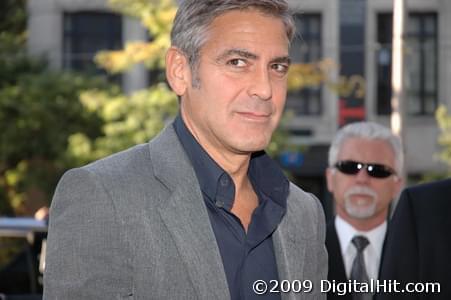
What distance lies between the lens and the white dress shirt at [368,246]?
5.51 meters

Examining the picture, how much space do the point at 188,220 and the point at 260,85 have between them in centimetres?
46

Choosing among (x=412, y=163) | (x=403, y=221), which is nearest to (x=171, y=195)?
(x=403, y=221)

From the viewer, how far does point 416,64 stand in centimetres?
2967

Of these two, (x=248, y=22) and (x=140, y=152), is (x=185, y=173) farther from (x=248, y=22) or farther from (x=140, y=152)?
(x=248, y=22)

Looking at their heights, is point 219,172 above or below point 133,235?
above

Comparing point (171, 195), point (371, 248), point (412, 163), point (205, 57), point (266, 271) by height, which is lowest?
point (412, 163)

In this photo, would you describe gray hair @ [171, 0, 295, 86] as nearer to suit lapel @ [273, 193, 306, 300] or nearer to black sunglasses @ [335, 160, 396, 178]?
suit lapel @ [273, 193, 306, 300]

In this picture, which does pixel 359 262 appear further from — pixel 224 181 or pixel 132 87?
pixel 132 87

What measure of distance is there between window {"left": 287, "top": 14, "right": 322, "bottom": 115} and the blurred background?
3 cm

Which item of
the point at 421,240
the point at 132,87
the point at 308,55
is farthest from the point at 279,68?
the point at 132,87

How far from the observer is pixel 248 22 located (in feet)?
10.1

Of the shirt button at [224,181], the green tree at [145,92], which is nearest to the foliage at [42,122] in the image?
the green tree at [145,92]

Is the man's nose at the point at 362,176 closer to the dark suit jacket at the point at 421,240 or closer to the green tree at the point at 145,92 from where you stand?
the dark suit jacket at the point at 421,240

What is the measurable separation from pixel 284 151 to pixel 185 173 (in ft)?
53.6
